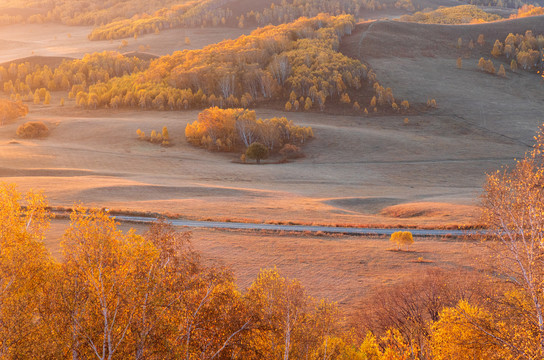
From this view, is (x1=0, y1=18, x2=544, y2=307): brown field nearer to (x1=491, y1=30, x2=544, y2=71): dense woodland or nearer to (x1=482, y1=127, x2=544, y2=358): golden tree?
(x1=482, y1=127, x2=544, y2=358): golden tree

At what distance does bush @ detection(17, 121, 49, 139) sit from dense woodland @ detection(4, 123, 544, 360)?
326ft

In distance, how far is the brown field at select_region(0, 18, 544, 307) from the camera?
40.6 m

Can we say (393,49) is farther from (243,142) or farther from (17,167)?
(17,167)

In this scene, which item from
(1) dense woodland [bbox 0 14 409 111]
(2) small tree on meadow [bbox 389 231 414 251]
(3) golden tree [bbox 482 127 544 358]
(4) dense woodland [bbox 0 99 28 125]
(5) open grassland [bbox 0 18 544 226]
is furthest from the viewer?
(1) dense woodland [bbox 0 14 409 111]

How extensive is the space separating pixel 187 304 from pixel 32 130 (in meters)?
110

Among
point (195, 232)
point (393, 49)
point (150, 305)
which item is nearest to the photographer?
point (150, 305)

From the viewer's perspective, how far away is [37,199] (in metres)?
23.8

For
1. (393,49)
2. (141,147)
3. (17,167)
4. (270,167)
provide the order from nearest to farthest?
(17,167)
(270,167)
(141,147)
(393,49)

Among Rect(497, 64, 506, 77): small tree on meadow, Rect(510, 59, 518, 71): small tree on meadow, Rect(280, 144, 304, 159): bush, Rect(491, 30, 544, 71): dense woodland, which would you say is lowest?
Rect(280, 144, 304, 159): bush

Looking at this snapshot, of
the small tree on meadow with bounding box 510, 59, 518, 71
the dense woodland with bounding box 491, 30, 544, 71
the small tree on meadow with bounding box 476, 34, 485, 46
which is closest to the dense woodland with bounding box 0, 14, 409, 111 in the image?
the small tree on meadow with bounding box 510, 59, 518, 71

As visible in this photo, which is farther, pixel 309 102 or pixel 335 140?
pixel 309 102

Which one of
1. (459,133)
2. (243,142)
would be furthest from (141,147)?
(459,133)

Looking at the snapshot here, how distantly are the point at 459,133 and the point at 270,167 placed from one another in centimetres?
5868

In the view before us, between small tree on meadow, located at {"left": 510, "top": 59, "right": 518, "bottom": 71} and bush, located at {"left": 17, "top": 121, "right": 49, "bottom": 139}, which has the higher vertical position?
small tree on meadow, located at {"left": 510, "top": 59, "right": 518, "bottom": 71}
